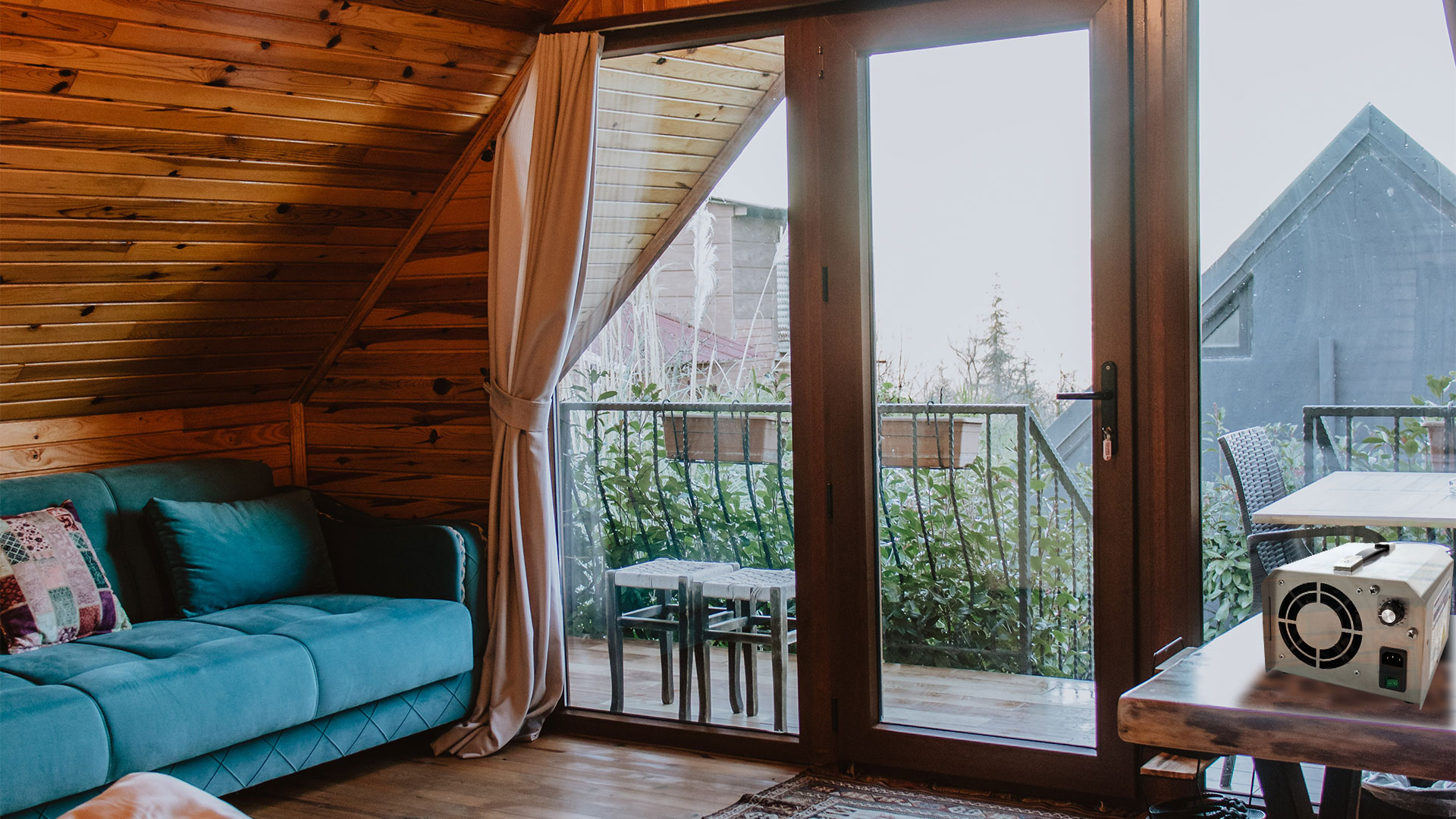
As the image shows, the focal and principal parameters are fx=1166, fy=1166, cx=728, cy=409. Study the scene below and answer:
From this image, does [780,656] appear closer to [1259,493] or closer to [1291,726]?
[1259,493]

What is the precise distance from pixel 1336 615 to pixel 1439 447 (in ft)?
4.54

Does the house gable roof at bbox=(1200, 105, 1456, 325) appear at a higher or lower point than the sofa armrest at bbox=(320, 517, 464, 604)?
higher

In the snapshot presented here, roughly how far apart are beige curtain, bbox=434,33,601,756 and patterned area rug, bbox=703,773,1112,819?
89 centimetres

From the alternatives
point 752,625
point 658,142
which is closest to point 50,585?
point 752,625

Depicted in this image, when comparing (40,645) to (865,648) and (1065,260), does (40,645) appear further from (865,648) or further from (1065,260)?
(1065,260)

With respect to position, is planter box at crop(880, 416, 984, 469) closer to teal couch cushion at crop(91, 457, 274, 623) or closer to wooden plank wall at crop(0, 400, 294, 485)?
teal couch cushion at crop(91, 457, 274, 623)

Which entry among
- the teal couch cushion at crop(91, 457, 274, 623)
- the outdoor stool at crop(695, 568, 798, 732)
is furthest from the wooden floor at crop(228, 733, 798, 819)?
the teal couch cushion at crop(91, 457, 274, 623)

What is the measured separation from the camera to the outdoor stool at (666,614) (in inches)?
139

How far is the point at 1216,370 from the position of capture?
2.80 meters

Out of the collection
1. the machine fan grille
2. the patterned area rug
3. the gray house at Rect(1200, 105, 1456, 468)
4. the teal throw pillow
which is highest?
the gray house at Rect(1200, 105, 1456, 468)

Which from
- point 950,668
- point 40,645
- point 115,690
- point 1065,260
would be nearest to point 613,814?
point 950,668

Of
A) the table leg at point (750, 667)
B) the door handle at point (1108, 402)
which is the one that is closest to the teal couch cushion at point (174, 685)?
the table leg at point (750, 667)

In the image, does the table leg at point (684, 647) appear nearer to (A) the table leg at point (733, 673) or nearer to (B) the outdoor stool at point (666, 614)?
(B) the outdoor stool at point (666, 614)

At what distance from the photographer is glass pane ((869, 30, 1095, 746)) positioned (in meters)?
2.94
